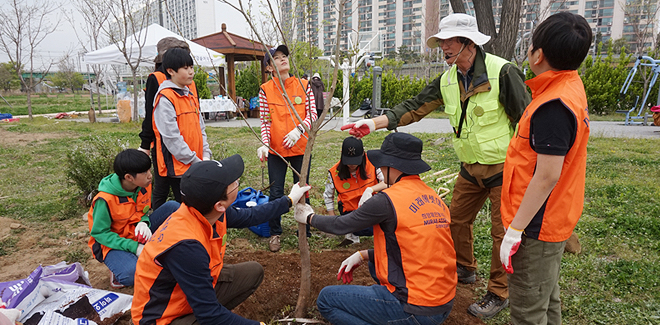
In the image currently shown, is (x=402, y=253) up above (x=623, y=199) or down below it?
above

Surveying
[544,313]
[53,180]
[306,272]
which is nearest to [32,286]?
[306,272]

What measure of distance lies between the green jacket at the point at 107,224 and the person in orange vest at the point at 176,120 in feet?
1.20

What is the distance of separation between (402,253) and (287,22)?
2.16 metres

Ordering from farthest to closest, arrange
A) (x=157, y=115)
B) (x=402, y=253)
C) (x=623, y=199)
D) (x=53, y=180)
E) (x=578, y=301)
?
1. (x=53, y=180)
2. (x=623, y=199)
3. (x=157, y=115)
4. (x=578, y=301)
5. (x=402, y=253)

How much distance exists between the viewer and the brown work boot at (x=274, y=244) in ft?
11.9

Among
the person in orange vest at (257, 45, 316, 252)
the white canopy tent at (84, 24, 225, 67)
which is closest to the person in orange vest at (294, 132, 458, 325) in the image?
the person in orange vest at (257, 45, 316, 252)

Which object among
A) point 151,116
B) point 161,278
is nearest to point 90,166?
point 151,116

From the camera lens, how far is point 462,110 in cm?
258

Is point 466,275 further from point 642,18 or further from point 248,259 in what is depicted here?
point 642,18

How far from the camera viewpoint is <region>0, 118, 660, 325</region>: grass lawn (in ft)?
8.90

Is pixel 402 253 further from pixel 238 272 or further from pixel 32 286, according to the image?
pixel 32 286

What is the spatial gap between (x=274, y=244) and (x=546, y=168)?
8.40 feet

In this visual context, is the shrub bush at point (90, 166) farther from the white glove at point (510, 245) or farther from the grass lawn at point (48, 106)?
the grass lawn at point (48, 106)

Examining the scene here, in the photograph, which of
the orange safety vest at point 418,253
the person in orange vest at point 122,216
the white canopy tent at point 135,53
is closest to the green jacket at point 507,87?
the orange safety vest at point 418,253
